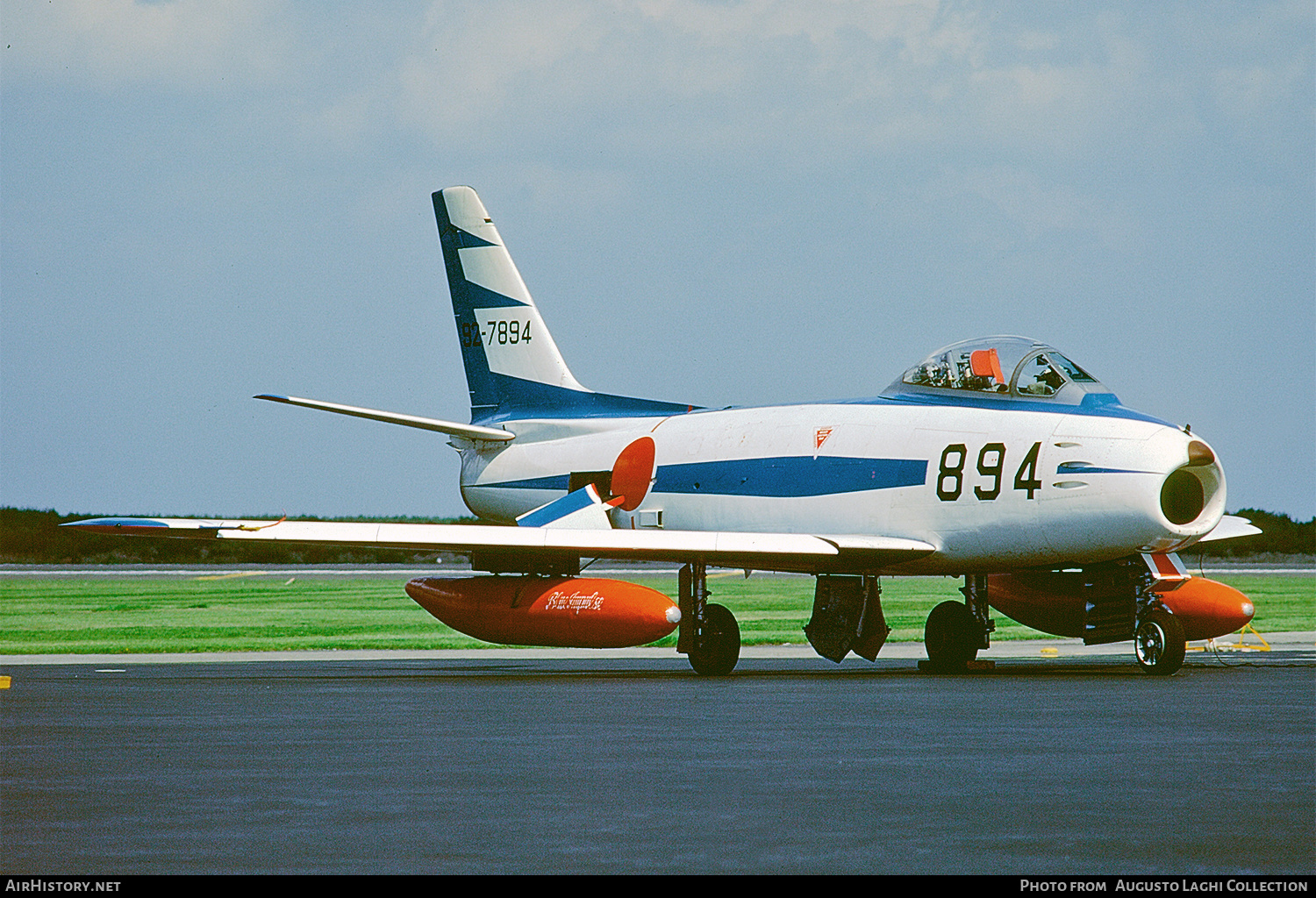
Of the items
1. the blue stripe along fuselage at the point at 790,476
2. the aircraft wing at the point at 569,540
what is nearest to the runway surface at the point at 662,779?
the aircraft wing at the point at 569,540

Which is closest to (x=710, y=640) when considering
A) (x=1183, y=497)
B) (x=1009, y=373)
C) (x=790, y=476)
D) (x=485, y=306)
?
(x=790, y=476)

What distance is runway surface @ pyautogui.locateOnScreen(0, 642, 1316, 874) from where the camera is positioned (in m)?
6.83

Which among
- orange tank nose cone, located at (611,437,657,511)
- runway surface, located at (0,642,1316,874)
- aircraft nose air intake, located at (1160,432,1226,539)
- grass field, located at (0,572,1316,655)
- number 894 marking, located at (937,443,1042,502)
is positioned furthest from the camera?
grass field, located at (0,572,1316,655)

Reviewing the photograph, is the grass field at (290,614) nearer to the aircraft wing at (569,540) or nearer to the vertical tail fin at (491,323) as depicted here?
the vertical tail fin at (491,323)

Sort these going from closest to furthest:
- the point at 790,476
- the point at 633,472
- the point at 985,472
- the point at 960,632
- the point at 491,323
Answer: the point at 985,472, the point at 960,632, the point at 790,476, the point at 633,472, the point at 491,323

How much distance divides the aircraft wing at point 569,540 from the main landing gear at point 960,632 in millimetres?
1148

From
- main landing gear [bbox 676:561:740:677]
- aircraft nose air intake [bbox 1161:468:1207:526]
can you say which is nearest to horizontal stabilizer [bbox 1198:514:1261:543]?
aircraft nose air intake [bbox 1161:468:1207:526]

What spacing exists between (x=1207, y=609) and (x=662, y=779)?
1214cm

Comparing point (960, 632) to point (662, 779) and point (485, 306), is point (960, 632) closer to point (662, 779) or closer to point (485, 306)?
point (485, 306)

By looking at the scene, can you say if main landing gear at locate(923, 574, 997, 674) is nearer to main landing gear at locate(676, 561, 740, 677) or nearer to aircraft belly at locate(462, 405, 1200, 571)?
aircraft belly at locate(462, 405, 1200, 571)

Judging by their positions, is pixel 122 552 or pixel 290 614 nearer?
pixel 290 614

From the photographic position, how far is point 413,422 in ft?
81.8

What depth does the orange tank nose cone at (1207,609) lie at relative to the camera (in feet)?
64.2

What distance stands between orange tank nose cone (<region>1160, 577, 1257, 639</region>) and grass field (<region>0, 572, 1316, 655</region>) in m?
8.24
